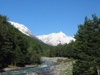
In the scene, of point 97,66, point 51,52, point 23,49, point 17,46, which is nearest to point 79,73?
point 97,66

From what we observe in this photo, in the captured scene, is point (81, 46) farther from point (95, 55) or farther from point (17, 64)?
point (17, 64)

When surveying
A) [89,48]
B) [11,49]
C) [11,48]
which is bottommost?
[89,48]

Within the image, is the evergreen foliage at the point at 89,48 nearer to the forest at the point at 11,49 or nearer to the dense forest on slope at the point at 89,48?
the dense forest on slope at the point at 89,48

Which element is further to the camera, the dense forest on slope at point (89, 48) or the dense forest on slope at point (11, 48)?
the dense forest on slope at point (11, 48)

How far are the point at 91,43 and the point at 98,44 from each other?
4.45ft

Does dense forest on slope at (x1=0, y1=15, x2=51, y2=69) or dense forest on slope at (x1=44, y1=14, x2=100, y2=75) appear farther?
dense forest on slope at (x1=0, y1=15, x2=51, y2=69)

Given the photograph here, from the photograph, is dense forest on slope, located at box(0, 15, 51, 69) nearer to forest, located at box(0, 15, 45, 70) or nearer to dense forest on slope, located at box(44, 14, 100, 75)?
forest, located at box(0, 15, 45, 70)

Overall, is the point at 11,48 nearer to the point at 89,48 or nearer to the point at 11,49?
the point at 11,49

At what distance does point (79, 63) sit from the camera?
82.0 ft

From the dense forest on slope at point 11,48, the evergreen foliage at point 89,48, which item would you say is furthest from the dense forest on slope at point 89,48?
the dense forest on slope at point 11,48

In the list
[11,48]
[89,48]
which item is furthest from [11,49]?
[89,48]

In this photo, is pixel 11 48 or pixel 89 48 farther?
pixel 11 48

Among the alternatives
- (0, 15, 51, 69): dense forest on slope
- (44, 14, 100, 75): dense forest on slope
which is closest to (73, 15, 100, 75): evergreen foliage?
(44, 14, 100, 75): dense forest on slope

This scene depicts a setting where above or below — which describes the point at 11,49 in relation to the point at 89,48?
above
